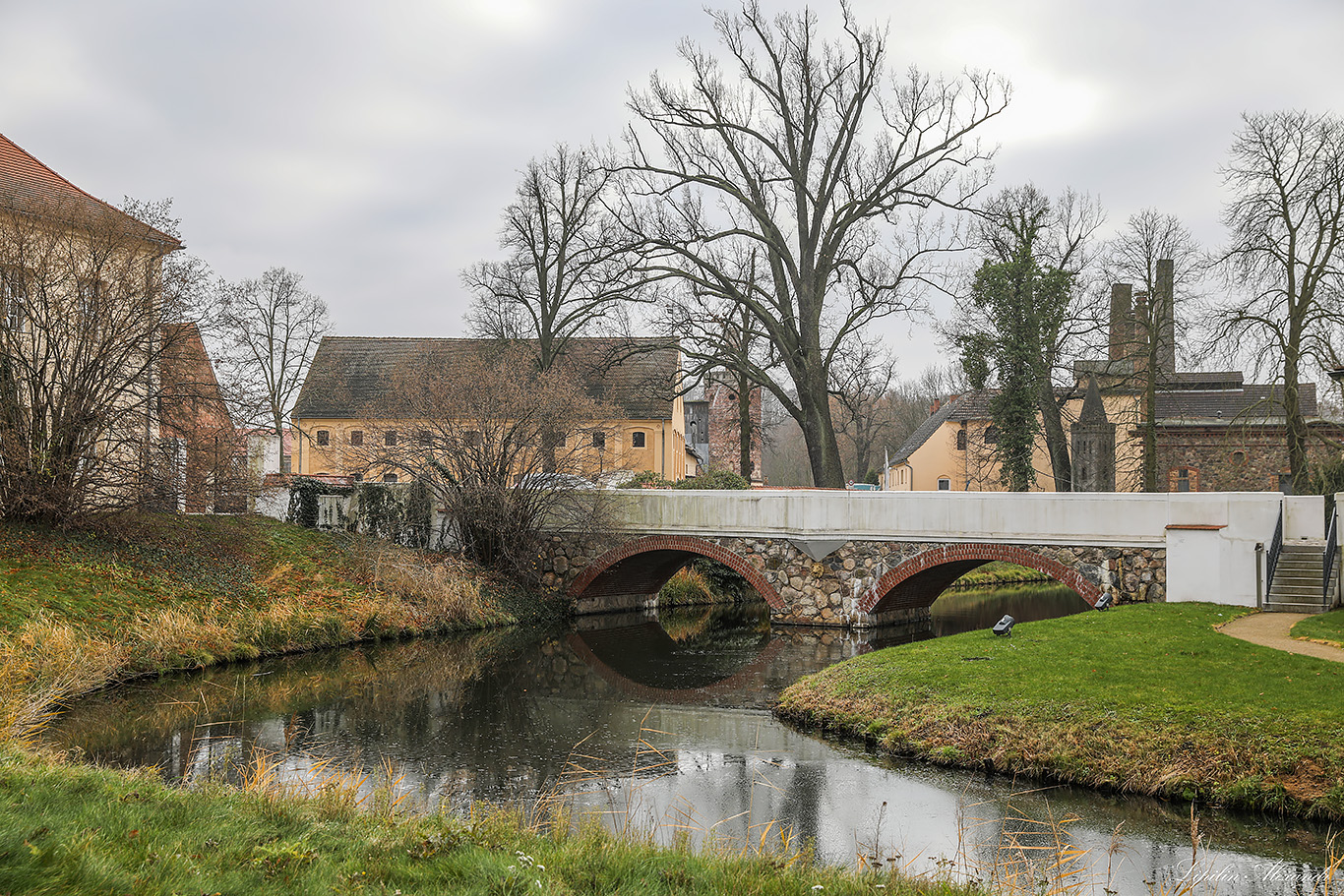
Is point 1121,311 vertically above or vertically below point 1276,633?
above

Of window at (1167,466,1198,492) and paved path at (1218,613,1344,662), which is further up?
window at (1167,466,1198,492)

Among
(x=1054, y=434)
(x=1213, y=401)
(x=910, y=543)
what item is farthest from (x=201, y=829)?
(x=1213, y=401)

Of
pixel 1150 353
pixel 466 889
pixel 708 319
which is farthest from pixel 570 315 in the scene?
pixel 466 889

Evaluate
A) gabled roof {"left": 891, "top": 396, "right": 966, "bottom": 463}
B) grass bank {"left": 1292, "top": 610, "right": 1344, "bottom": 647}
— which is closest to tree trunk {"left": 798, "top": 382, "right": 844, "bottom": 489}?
grass bank {"left": 1292, "top": 610, "right": 1344, "bottom": 647}

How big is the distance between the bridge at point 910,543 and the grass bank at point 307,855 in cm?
1266

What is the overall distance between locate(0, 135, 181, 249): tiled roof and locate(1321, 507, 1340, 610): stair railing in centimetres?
1951

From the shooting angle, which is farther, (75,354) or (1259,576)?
(75,354)

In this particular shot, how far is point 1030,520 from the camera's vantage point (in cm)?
1748

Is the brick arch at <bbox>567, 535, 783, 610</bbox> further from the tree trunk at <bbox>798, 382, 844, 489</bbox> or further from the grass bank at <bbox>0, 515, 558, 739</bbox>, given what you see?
the tree trunk at <bbox>798, 382, 844, 489</bbox>

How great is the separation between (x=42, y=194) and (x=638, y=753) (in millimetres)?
18246

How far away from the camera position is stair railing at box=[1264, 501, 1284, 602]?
14.9 metres

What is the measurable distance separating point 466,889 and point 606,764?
18.1 ft

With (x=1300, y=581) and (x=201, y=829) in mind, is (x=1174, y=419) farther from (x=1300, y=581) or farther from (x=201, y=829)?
(x=201, y=829)

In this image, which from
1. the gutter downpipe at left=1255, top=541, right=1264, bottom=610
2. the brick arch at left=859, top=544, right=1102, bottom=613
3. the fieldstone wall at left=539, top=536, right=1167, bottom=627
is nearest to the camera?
the gutter downpipe at left=1255, top=541, right=1264, bottom=610
